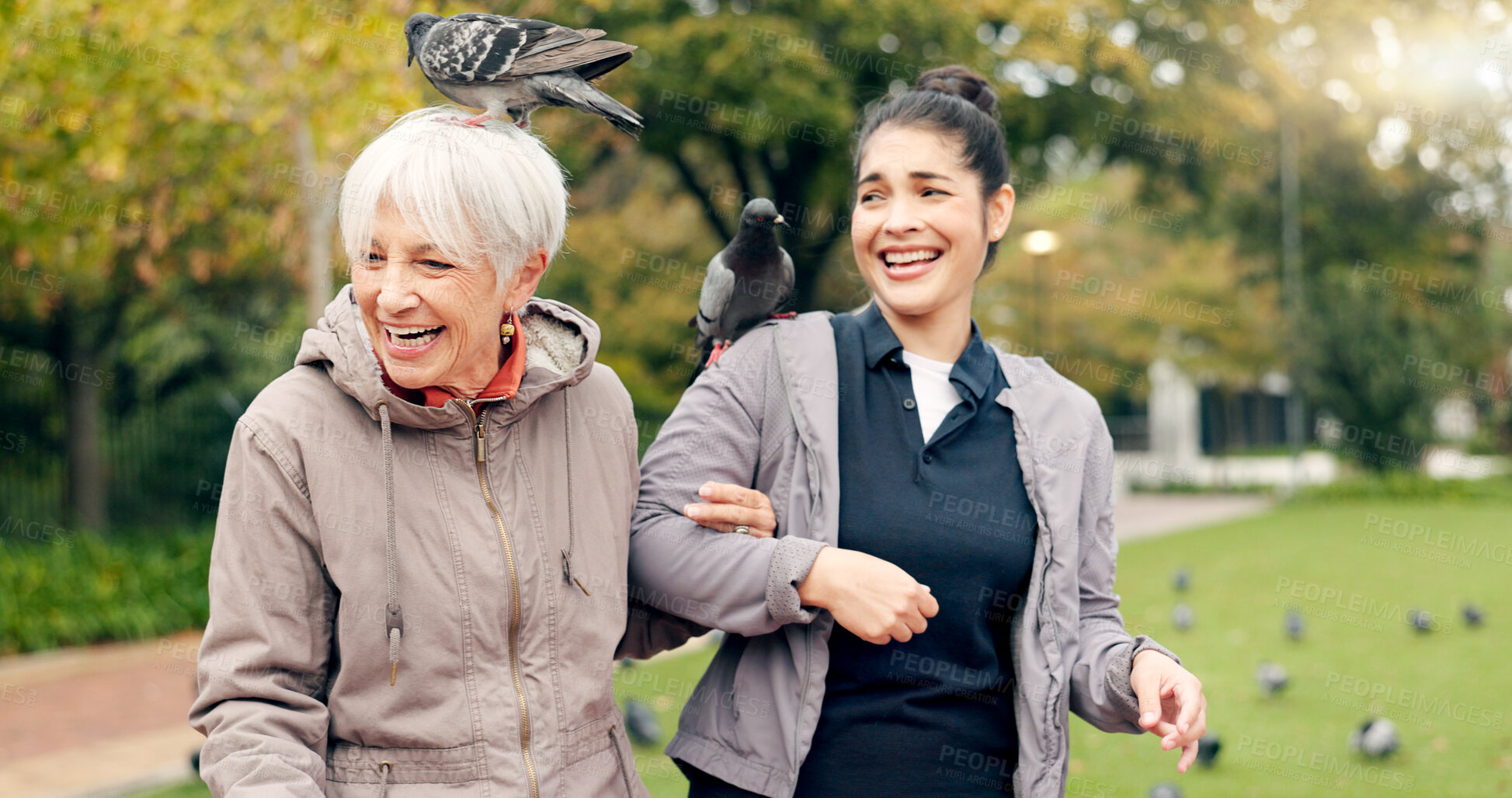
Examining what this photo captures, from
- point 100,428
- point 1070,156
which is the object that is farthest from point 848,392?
point 1070,156

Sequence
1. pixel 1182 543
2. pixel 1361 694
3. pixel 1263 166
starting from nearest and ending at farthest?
1. pixel 1361 694
2. pixel 1182 543
3. pixel 1263 166

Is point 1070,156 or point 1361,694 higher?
point 1070,156

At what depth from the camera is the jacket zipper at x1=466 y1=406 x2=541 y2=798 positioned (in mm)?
1655

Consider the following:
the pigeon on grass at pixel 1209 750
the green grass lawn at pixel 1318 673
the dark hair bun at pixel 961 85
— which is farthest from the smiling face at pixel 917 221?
the pigeon on grass at pixel 1209 750

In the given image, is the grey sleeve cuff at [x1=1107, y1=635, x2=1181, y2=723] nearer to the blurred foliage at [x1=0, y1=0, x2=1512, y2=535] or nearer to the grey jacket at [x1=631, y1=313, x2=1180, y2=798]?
the grey jacket at [x1=631, y1=313, x2=1180, y2=798]

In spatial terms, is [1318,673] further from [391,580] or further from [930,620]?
[391,580]

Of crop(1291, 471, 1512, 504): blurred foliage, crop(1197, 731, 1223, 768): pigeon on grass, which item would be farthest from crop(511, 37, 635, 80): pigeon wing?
crop(1291, 471, 1512, 504): blurred foliage

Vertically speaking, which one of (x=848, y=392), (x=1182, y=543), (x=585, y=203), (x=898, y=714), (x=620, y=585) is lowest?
(x=1182, y=543)

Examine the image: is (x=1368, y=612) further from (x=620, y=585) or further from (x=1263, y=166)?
(x=1263, y=166)

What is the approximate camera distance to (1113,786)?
519 centimetres

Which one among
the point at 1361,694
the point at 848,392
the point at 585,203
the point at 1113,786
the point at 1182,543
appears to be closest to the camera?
the point at 848,392

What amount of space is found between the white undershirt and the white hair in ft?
2.60

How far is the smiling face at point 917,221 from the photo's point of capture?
213cm

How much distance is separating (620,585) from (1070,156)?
14814mm
